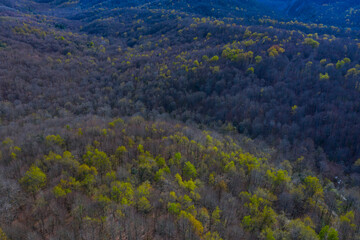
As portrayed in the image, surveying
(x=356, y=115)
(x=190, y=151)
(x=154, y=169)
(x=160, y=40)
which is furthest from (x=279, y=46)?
(x=154, y=169)

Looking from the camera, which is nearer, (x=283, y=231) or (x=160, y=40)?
(x=283, y=231)

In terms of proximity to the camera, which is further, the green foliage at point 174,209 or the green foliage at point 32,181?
the green foliage at point 32,181

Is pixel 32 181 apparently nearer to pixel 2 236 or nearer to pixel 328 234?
pixel 2 236

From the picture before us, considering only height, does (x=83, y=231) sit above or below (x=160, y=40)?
below

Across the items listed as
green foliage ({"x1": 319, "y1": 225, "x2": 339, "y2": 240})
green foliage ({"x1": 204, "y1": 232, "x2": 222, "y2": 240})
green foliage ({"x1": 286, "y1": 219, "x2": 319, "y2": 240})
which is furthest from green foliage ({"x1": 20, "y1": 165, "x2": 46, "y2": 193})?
green foliage ({"x1": 319, "y1": 225, "x2": 339, "y2": 240})

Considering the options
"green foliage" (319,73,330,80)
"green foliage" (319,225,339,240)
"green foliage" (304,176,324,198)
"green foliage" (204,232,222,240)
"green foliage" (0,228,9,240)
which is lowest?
"green foliage" (304,176,324,198)

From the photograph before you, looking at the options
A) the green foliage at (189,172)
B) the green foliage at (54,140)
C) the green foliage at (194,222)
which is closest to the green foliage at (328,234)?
the green foliage at (194,222)

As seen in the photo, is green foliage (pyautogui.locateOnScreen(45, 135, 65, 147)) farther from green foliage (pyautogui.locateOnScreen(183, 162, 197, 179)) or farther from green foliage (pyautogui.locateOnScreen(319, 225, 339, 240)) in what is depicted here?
green foliage (pyautogui.locateOnScreen(319, 225, 339, 240))

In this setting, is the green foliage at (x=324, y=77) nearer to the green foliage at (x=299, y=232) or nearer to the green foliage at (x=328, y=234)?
the green foliage at (x=328, y=234)

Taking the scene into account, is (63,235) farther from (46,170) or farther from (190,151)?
(190,151)
